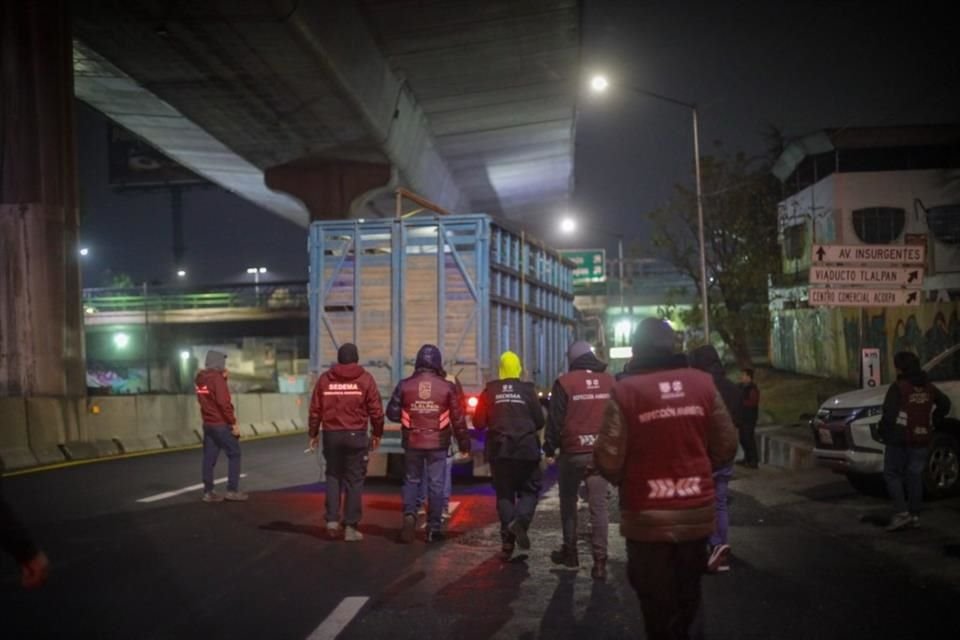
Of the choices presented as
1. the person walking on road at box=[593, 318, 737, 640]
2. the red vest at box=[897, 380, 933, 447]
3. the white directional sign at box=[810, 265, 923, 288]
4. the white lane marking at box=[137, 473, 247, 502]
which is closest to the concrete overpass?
the white lane marking at box=[137, 473, 247, 502]

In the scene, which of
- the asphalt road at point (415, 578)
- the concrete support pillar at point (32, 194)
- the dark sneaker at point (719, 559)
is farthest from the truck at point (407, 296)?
the concrete support pillar at point (32, 194)

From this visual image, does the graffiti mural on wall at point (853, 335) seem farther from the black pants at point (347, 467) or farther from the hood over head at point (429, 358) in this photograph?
the black pants at point (347, 467)

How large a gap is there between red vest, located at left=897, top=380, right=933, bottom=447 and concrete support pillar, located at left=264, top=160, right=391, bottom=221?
80.0 ft

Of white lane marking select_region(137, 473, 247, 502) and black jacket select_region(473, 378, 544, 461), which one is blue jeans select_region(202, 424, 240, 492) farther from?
black jacket select_region(473, 378, 544, 461)

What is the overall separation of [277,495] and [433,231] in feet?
13.5

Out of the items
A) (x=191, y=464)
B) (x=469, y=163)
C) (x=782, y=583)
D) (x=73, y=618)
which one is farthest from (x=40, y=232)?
(x=469, y=163)

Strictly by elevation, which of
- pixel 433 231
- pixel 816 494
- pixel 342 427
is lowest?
pixel 816 494

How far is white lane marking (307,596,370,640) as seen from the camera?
6.13m

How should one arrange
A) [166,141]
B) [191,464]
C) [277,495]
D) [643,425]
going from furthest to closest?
[166,141] < [191,464] < [277,495] < [643,425]

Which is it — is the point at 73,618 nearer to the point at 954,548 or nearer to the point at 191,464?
the point at 954,548

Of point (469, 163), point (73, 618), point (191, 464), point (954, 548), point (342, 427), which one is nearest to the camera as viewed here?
point (73, 618)

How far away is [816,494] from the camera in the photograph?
44.1 feet

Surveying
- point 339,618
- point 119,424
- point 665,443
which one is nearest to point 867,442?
point 339,618

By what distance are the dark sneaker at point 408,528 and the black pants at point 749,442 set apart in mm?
8456
